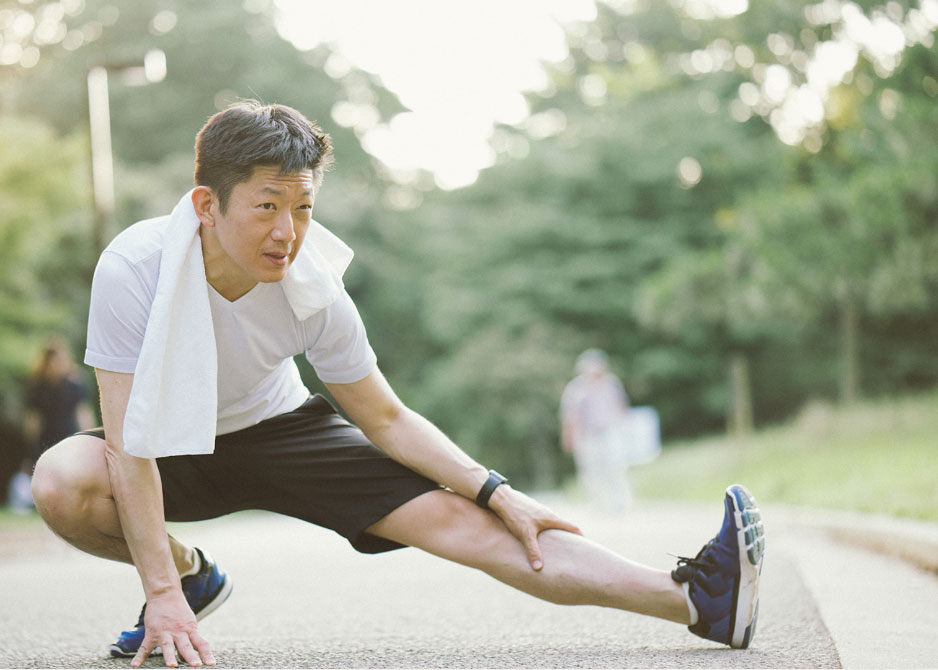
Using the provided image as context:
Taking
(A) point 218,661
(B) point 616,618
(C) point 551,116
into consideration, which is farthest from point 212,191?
(C) point 551,116

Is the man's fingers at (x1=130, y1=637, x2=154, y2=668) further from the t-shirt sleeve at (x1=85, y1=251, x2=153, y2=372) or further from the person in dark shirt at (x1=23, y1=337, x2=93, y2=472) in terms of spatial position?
the person in dark shirt at (x1=23, y1=337, x2=93, y2=472)

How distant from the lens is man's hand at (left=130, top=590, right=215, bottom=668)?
10.2 feet

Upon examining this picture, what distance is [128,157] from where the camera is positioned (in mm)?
37500

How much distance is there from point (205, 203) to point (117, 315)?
0.38 meters

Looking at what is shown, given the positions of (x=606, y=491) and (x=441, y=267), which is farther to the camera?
(x=441, y=267)

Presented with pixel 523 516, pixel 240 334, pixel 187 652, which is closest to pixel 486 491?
pixel 523 516

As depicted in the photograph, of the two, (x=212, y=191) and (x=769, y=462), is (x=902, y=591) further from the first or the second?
(x=769, y=462)

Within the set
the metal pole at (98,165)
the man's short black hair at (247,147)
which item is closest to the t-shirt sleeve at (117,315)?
the man's short black hair at (247,147)

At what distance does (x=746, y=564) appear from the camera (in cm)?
337

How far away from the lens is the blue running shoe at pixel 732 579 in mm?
3369

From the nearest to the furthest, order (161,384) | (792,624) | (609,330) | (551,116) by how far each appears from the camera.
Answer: (161,384), (792,624), (609,330), (551,116)

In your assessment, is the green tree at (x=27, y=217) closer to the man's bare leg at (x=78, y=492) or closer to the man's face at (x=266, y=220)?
the man's bare leg at (x=78, y=492)

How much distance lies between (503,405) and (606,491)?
2225cm

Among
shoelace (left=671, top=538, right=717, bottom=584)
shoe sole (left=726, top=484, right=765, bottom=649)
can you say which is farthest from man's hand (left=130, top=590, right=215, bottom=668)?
shoe sole (left=726, top=484, right=765, bottom=649)
